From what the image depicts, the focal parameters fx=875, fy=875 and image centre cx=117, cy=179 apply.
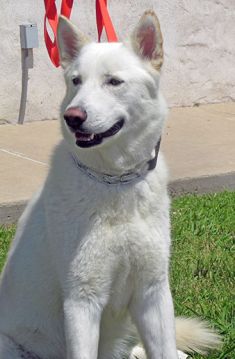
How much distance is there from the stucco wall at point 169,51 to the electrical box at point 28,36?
0.20 ft

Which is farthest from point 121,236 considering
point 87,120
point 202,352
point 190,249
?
point 190,249

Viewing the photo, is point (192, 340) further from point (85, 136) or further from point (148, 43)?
point (148, 43)

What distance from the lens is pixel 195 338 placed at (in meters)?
4.25

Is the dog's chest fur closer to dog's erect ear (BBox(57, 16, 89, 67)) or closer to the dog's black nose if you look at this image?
the dog's black nose

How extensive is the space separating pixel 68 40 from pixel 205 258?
77.0 inches

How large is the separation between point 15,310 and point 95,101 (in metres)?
1.02

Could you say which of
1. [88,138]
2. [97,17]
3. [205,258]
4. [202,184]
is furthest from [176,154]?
[88,138]

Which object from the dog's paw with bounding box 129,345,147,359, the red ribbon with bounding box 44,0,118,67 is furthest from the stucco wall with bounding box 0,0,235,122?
the dog's paw with bounding box 129,345,147,359

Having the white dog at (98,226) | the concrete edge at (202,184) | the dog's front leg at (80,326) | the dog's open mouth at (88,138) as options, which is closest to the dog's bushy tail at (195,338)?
the white dog at (98,226)

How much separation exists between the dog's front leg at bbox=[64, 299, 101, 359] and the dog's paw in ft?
1.92

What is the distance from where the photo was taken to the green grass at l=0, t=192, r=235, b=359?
457 centimetres

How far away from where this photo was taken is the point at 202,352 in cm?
423

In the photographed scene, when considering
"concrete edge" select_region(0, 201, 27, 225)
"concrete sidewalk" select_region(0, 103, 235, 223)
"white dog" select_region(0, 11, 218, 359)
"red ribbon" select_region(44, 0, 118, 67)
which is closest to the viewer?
"white dog" select_region(0, 11, 218, 359)

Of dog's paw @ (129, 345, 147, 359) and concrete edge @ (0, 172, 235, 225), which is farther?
concrete edge @ (0, 172, 235, 225)
